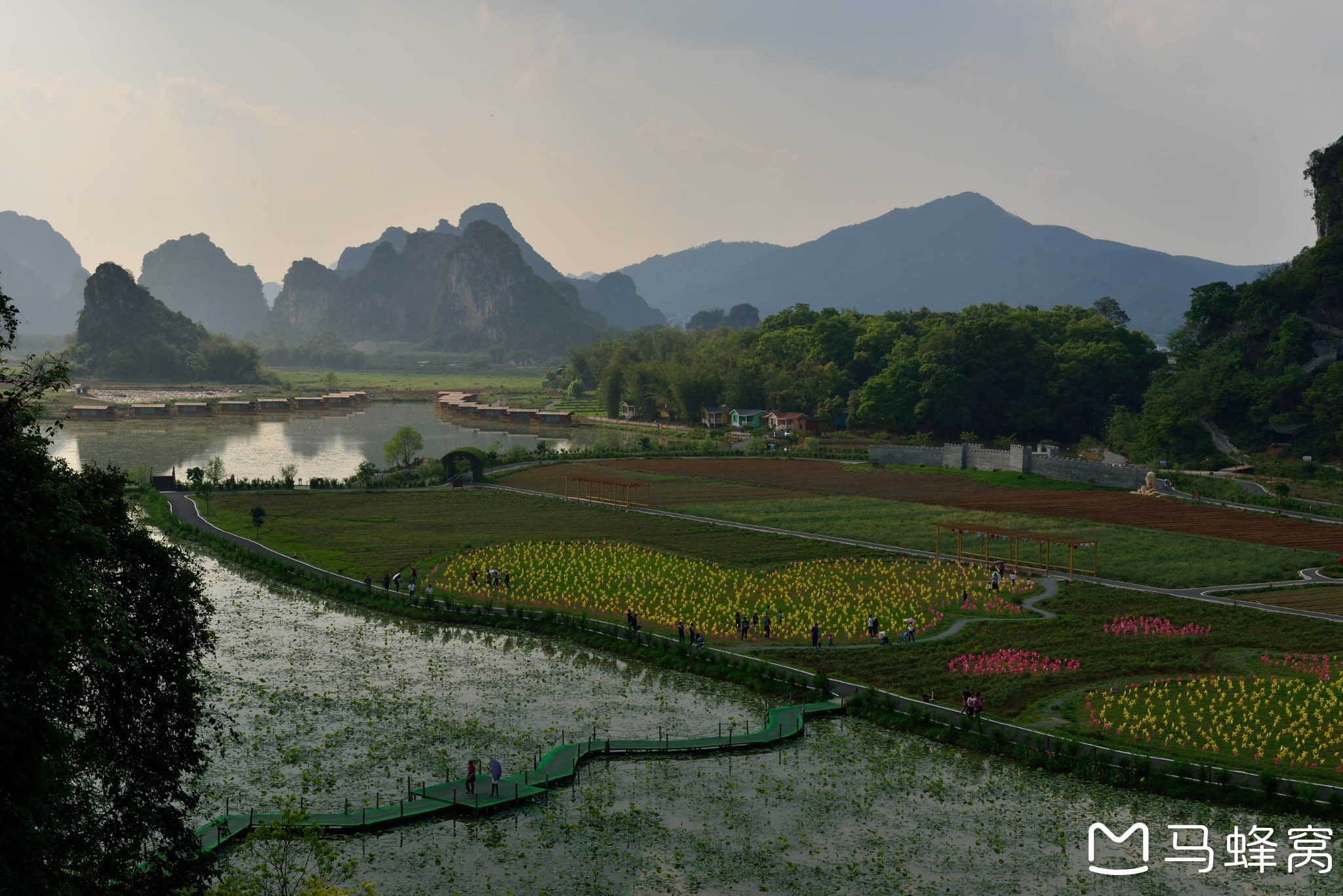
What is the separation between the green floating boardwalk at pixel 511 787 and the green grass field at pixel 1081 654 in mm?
4151

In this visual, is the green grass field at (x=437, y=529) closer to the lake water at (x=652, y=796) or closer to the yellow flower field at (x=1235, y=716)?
the lake water at (x=652, y=796)

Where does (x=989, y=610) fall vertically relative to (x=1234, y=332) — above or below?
below

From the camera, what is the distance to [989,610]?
43.1m

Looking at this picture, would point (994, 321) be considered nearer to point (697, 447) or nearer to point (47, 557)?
point (697, 447)

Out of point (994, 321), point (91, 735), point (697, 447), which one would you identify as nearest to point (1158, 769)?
point (91, 735)

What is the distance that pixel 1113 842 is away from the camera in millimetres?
23516

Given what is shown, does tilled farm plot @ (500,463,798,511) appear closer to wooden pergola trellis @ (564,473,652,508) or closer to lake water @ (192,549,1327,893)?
wooden pergola trellis @ (564,473,652,508)

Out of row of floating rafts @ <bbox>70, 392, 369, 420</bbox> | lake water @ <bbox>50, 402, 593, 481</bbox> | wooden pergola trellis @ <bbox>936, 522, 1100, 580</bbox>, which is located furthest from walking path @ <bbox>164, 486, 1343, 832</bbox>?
row of floating rafts @ <bbox>70, 392, 369, 420</bbox>

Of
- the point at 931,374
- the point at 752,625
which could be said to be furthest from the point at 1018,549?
the point at 931,374

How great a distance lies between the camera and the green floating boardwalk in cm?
2370

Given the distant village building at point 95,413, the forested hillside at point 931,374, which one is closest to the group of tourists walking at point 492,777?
the forested hillside at point 931,374

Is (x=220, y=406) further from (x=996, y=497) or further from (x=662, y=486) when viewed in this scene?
(x=996, y=497)

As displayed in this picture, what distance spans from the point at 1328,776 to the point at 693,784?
49.6ft

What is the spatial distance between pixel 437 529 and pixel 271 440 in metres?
68.4
